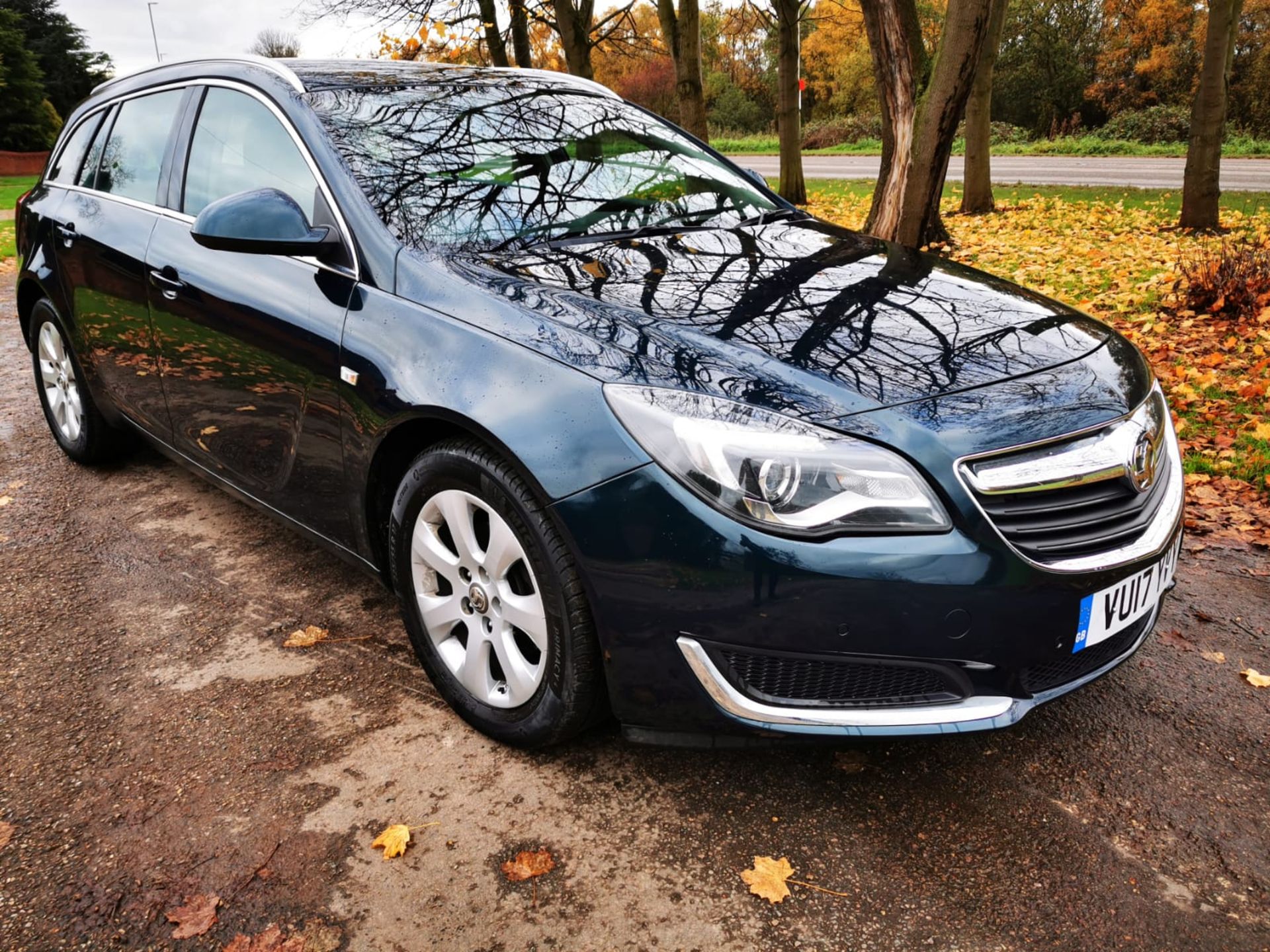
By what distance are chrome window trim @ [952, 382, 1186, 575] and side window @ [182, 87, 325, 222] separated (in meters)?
1.88

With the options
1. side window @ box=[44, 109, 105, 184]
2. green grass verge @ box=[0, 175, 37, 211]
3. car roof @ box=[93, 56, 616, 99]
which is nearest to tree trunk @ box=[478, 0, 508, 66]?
green grass verge @ box=[0, 175, 37, 211]

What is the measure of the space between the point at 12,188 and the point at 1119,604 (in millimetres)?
30852

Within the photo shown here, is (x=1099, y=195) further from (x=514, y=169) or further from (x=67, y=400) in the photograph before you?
(x=67, y=400)

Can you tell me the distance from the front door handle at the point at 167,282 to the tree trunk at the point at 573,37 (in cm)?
1094

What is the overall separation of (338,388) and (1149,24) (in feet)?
128

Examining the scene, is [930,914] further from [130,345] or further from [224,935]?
[130,345]

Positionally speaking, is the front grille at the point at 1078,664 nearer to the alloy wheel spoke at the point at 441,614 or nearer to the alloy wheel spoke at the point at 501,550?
the alloy wheel spoke at the point at 501,550

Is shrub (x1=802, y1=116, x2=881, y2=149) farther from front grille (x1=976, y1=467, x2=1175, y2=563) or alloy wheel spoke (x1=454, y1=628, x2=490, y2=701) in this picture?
alloy wheel spoke (x1=454, y1=628, x2=490, y2=701)

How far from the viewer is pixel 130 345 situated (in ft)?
12.0

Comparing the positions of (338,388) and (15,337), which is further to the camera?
(15,337)

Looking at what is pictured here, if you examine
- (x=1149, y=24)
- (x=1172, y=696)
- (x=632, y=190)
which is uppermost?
(x=1149, y=24)

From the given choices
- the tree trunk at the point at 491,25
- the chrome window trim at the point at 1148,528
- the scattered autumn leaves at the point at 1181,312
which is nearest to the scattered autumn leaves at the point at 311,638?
the chrome window trim at the point at 1148,528

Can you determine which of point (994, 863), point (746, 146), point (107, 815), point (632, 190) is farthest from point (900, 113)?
point (746, 146)

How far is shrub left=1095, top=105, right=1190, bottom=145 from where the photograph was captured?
29.6m
